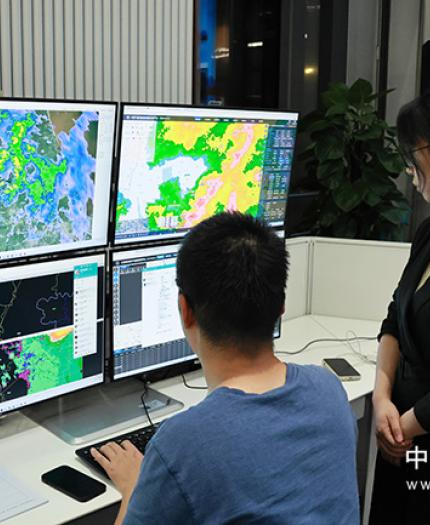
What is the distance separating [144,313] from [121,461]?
0.51 metres

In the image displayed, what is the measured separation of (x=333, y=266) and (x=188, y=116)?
1201 millimetres

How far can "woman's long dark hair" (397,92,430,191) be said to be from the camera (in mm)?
1963

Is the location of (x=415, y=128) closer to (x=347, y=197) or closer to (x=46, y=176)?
(x=46, y=176)

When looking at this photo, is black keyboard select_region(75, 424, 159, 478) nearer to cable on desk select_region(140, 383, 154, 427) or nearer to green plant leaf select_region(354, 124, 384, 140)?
cable on desk select_region(140, 383, 154, 427)

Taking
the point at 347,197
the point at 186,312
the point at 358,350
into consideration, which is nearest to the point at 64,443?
the point at 186,312

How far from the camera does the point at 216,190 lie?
226cm

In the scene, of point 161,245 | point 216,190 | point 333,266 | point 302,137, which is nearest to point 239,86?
point 302,137

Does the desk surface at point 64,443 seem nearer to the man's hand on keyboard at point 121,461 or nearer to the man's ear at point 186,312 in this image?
the man's hand on keyboard at point 121,461

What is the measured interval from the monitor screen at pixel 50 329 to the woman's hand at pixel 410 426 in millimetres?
839

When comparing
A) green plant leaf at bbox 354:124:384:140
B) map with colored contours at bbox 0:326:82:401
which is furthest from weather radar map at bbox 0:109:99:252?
green plant leaf at bbox 354:124:384:140

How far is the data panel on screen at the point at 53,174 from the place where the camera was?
5.72ft

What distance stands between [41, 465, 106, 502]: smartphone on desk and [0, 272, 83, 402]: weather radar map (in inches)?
9.8

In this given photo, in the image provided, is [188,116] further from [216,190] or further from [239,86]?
[239,86]

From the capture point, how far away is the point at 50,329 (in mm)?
1846
